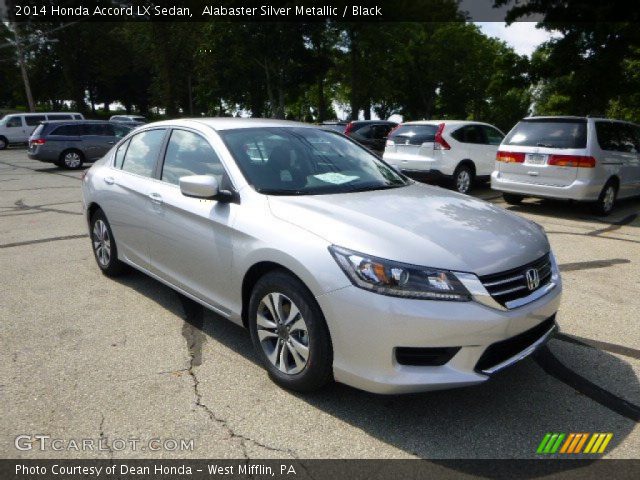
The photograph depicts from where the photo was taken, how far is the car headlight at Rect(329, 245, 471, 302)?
2658 millimetres

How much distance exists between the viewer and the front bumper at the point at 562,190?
8.41 meters

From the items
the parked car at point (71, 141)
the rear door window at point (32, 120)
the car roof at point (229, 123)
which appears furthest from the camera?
the rear door window at point (32, 120)

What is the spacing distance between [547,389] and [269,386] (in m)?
1.72

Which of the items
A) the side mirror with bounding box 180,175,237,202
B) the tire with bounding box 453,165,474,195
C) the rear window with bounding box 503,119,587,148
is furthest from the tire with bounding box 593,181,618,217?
the side mirror with bounding box 180,175,237,202

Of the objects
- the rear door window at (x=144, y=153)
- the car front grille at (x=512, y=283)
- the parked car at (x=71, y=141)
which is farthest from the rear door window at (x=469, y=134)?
the parked car at (x=71, y=141)

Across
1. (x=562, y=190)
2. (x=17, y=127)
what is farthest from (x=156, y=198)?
(x=17, y=127)

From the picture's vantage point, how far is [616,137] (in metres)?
9.12

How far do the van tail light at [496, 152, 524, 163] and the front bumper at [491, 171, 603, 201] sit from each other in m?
0.36

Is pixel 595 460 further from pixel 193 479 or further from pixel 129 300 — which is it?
pixel 129 300

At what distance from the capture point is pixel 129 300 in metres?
4.80

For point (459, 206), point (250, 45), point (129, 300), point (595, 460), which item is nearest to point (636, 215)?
point (459, 206)

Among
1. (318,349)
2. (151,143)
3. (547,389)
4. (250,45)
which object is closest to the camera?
(318,349)

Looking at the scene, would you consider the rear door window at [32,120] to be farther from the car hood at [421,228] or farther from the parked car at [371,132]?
the car hood at [421,228]

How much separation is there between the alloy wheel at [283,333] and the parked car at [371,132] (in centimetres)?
1391
